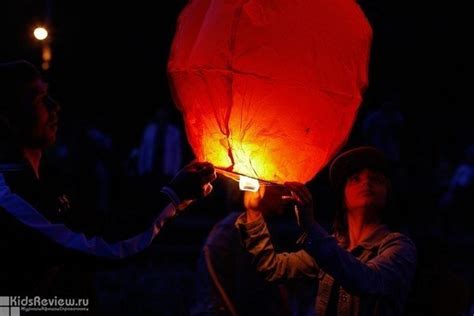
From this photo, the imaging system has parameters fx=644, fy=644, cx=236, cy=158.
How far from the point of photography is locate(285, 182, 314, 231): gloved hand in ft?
9.07

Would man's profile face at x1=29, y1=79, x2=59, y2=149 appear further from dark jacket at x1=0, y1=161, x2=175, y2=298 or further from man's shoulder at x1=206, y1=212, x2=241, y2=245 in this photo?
man's shoulder at x1=206, y1=212, x2=241, y2=245

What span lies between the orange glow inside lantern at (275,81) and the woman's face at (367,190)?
0.55 metres

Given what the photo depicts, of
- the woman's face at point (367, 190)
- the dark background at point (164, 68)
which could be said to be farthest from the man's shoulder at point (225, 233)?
the dark background at point (164, 68)

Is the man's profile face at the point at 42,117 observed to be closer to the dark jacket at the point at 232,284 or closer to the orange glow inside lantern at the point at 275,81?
the orange glow inside lantern at the point at 275,81

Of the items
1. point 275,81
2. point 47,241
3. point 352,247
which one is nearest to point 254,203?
point 352,247

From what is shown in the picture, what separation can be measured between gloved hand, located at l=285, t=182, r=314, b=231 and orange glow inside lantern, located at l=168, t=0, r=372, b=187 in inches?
2.4

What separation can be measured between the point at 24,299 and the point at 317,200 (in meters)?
9.93

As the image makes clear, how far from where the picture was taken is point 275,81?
2664mm

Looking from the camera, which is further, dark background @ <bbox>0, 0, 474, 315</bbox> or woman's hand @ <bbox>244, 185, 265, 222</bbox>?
dark background @ <bbox>0, 0, 474, 315</bbox>

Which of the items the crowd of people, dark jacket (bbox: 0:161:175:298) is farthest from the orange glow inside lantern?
dark jacket (bbox: 0:161:175:298)

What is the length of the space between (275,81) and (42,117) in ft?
3.64

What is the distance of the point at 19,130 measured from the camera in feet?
9.59

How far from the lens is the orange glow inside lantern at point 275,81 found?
2672 mm

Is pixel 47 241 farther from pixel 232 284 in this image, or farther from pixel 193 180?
pixel 232 284
